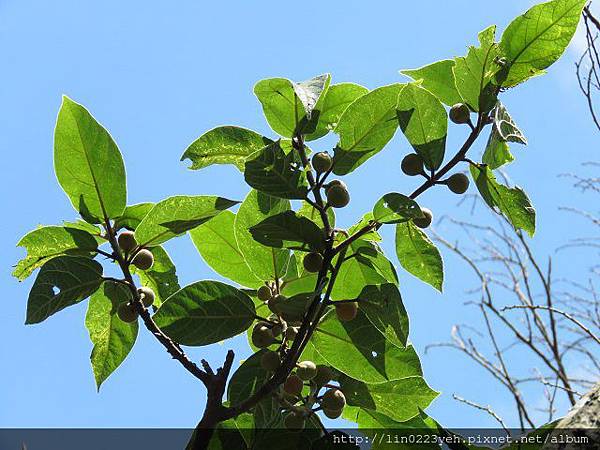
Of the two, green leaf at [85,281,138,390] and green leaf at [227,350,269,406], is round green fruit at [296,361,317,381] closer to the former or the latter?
green leaf at [227,350,269,406]

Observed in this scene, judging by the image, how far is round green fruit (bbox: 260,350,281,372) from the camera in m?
1.17


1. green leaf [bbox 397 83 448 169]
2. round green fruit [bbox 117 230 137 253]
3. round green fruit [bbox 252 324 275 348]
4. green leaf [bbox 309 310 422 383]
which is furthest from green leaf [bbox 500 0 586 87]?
round green fruit [bbox 117 230 137 253]

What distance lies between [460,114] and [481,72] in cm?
8

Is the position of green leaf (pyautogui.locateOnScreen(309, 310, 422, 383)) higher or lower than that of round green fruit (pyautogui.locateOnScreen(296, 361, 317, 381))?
higher

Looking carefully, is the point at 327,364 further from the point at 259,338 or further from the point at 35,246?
the point at 35,246

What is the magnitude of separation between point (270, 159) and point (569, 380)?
234 centimetres

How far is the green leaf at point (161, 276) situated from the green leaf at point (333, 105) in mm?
368

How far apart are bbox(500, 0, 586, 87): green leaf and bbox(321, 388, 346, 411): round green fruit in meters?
0.61

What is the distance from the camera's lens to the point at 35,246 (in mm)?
1277

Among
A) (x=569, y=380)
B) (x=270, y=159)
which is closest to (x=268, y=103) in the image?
(x=270, y=159)

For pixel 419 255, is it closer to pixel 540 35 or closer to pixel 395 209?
pixel 395 209

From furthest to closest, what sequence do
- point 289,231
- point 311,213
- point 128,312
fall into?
point 311,213 → point 128,312 → point 289,231

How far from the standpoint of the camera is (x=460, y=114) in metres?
1.21

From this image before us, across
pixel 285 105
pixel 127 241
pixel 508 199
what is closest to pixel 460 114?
pixel 508 199
